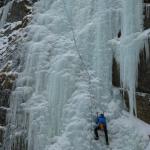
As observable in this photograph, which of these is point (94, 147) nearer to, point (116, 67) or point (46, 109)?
point (46, 109)

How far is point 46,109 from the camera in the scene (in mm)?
12273

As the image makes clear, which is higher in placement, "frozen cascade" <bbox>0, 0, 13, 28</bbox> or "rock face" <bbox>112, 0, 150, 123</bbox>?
"frozen cascade" <bbox>0, 0, 13, 28</bbox>

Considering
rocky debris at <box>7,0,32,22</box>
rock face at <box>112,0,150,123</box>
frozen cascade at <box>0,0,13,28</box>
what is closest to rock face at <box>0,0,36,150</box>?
rocky debris at <box>7,0,32,22</box>

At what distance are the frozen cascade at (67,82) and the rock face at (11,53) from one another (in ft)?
0.73

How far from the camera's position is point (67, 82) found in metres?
12.5

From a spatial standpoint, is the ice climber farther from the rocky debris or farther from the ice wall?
the rocky debris

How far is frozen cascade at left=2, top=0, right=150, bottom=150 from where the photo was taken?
11766mm

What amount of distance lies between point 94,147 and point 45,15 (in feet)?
19.6

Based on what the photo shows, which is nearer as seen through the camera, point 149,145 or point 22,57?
point 149,145

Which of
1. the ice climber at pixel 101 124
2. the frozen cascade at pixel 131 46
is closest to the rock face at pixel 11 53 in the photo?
the ice climber at pixel 101 124

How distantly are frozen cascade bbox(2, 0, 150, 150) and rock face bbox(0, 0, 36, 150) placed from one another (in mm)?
222

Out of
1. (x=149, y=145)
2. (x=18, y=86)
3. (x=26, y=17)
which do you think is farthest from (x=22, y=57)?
(x=149, y=145)

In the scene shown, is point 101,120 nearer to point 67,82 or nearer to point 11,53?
point 67,82

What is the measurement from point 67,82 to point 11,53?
295 cm
